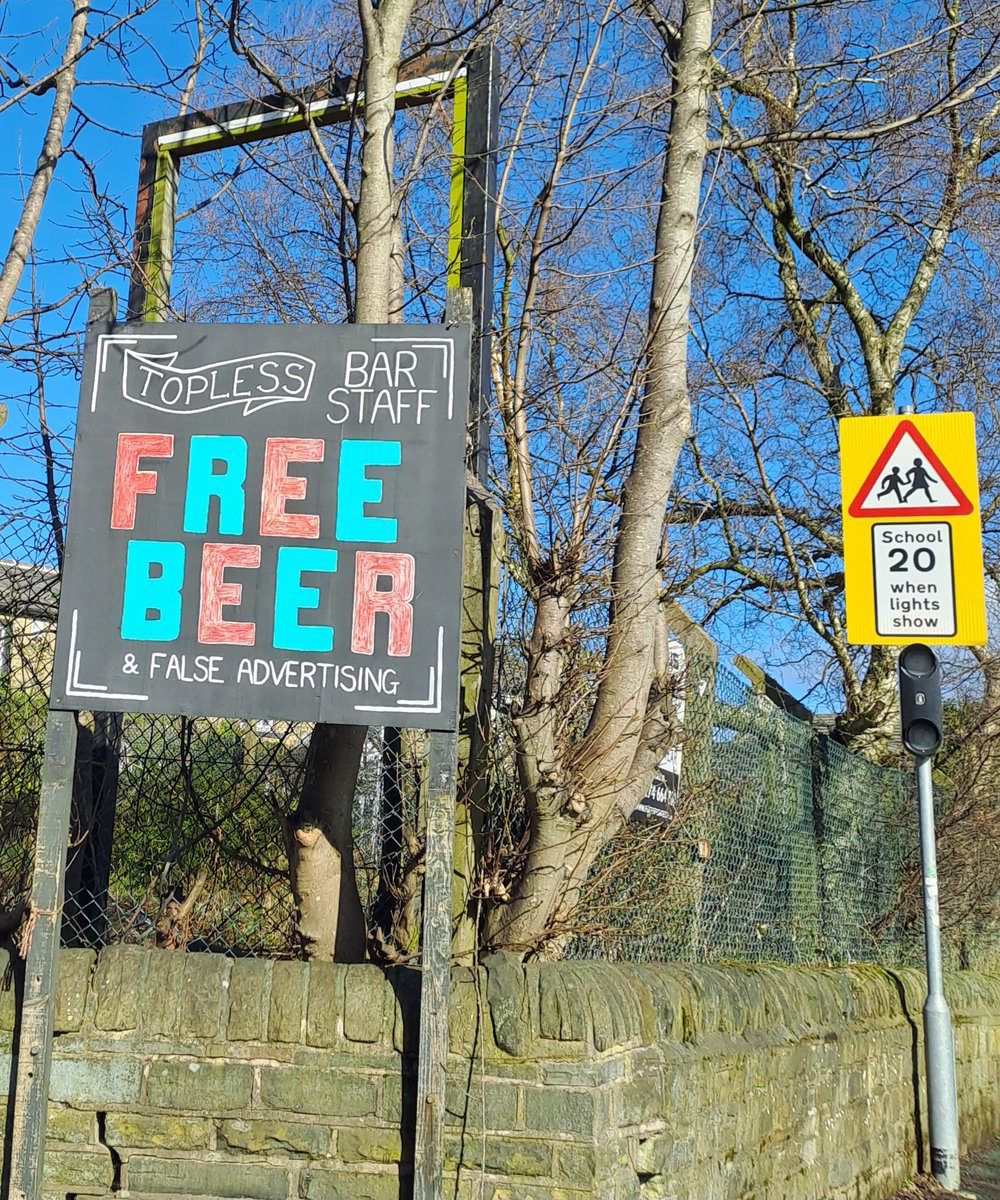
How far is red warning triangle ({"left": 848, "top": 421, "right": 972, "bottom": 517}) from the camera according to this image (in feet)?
23.1

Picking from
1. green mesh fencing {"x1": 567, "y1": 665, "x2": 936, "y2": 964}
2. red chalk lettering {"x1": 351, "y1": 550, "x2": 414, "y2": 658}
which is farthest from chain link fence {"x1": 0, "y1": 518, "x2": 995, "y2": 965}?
red chalk lettering {"x1": 351, "y1": 550, "x2": 414, "y2": 658}

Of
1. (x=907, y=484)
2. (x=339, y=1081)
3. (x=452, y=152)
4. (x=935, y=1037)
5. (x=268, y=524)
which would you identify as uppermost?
(x=452, y=152)

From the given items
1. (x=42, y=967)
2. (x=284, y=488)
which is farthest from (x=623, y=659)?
(x=42, y=967)

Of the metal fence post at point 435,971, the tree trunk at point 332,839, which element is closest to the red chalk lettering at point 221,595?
the tree trunk at point 332,839

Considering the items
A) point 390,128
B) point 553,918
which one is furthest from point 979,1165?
point 390,128

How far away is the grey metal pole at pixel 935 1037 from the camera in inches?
266

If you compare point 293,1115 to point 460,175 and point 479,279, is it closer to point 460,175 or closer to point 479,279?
point 479,279

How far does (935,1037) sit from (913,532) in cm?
271

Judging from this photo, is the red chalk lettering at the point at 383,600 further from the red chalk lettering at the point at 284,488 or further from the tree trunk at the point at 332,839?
the tree trunk at the point at 332,839

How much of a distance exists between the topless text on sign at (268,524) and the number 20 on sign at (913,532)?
3366 millimetres

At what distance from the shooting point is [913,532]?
23.1ft

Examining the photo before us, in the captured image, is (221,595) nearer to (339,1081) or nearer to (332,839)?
(332,839)

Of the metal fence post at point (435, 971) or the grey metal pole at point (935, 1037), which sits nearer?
the metal fence post at point (435, 971)

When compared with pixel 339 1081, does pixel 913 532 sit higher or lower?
higher
